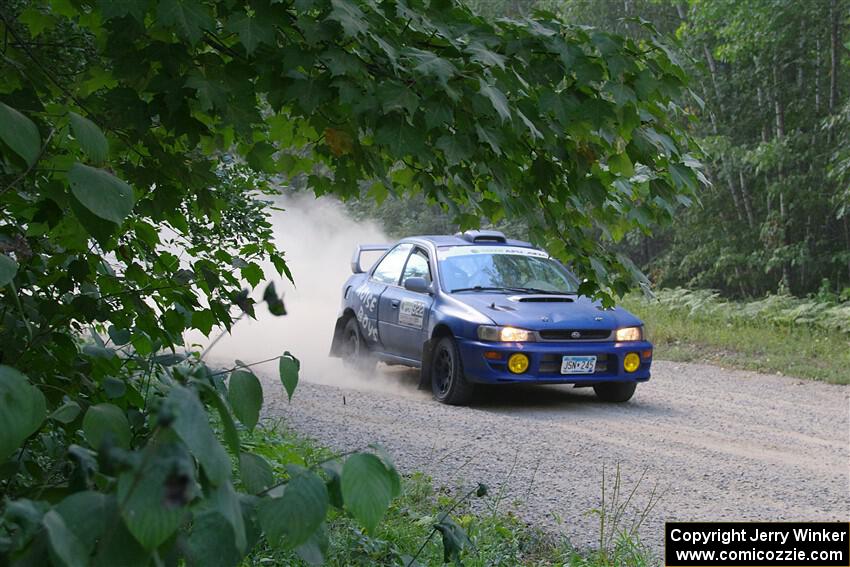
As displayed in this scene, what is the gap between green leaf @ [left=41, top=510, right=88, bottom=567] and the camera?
113cm

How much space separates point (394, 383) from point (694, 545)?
7131mm

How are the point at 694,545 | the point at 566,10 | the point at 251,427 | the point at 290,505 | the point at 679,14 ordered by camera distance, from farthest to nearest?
the point at 566,10, the point at 679,14, the point at 694,545, the point at 251,427, the point at 290,505

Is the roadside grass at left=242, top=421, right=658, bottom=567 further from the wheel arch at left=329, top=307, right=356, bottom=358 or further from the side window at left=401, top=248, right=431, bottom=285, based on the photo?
the wheel arch at left=329, top=307, right=356, bottom=358

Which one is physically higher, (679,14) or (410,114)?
(679,14)

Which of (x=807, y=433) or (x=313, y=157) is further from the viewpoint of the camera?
(x=807, y=433)

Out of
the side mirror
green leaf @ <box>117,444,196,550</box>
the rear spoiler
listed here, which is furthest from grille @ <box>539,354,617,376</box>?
green leaf @ <box>117,444,196,550</box>

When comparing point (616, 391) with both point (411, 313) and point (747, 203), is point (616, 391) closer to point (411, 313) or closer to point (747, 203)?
point (411, 313)

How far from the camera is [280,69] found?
2955 mm

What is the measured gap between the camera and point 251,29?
2666 mm

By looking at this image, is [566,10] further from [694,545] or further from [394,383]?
[694,545]

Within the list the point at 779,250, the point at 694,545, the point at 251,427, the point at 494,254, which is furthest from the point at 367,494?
the point at 779,250

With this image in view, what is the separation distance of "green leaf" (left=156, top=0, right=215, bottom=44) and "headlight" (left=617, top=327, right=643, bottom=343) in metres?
8.50

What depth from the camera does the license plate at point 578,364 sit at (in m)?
10.2

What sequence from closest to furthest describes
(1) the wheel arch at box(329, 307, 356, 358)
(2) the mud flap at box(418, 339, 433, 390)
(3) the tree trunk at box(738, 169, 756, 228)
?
1. (2) the mud flap at box(418, 339, 433, 390)
2. (1) the wheel arch at box(329, 307, 356, 358)
3. (3) the tree trunk at box(738, 169, 756, 228)
